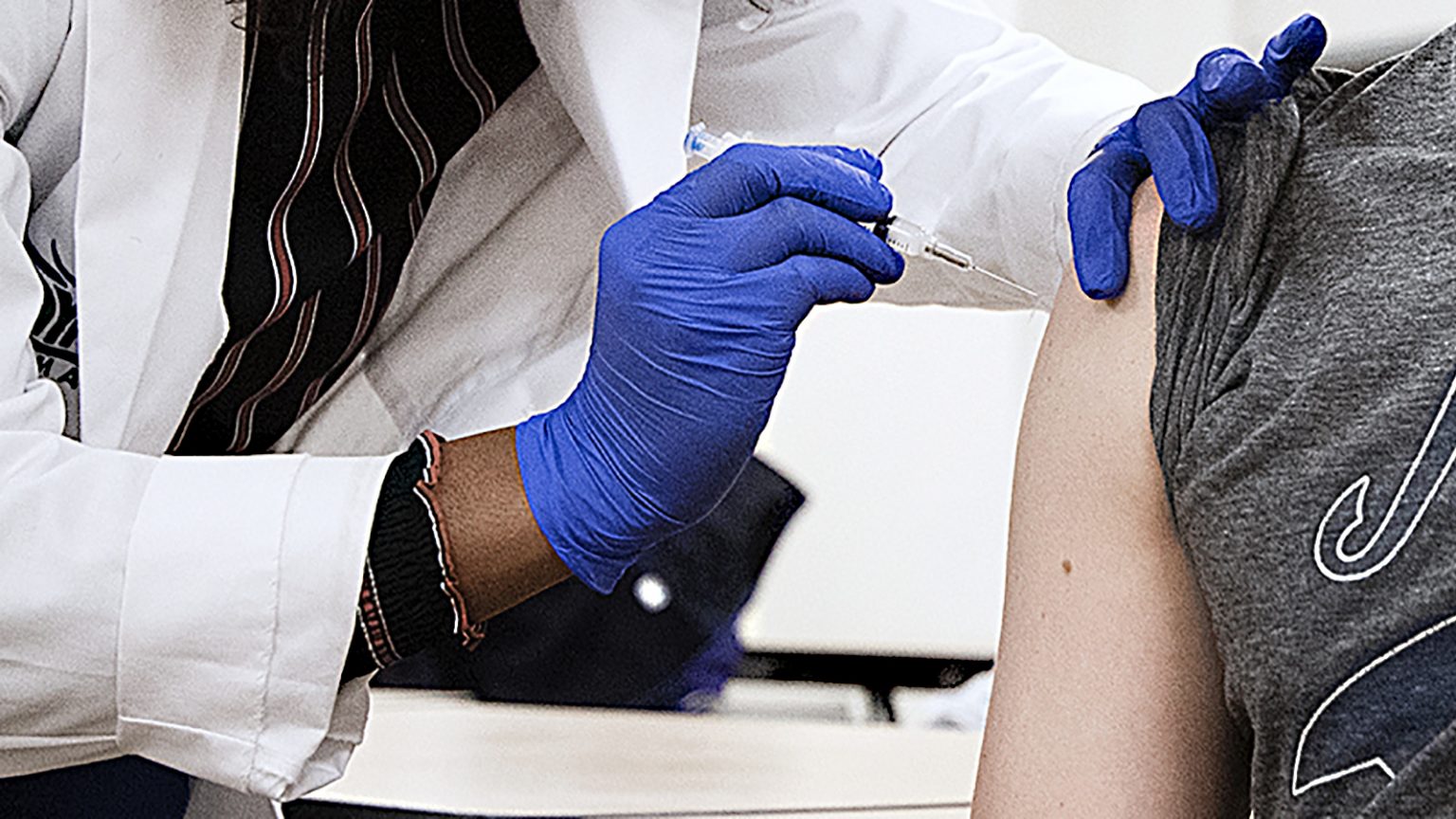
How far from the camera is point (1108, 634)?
816mm

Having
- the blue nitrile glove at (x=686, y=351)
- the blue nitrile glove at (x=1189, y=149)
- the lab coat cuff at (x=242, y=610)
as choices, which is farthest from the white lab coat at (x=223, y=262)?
the blue nitrile glove at (x=1189, y=149)

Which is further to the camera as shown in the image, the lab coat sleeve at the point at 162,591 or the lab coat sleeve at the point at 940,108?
the lab coat sleeve at the point at 940,108

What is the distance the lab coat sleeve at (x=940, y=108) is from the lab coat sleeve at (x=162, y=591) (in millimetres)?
588

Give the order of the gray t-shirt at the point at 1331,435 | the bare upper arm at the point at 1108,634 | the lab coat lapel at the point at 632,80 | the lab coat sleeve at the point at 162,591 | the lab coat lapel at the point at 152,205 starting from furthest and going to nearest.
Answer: the lab coat lapel at the point at 632,80 → the lab coat lapel at the point at 152,205 → the lab coat sleeve at the point at 162,591 → the bare upper arm at the point at 1108,634 → the gray t-shirt at the point at 1331,435

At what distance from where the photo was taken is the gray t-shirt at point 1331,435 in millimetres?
654

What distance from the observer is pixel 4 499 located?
915mm

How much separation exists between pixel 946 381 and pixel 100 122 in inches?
81.6

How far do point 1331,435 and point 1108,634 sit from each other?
0.59 ft

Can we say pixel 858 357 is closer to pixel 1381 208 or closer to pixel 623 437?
pixel 623 437

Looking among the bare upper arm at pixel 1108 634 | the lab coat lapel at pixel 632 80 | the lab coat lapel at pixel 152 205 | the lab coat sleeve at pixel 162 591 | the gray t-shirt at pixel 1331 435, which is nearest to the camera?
the gray t-shirt at pixel 1331 435

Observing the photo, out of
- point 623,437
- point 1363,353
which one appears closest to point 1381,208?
point 1363,353

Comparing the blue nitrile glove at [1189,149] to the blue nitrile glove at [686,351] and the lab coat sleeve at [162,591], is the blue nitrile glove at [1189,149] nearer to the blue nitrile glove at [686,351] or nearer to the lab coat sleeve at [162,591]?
the blue nitrile glove at [686,351]

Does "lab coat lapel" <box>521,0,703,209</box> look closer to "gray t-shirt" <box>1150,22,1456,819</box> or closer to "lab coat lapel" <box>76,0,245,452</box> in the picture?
"lab coat lapel" <box>76,0,245,452</box>

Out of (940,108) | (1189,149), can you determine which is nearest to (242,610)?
(1189,149)
